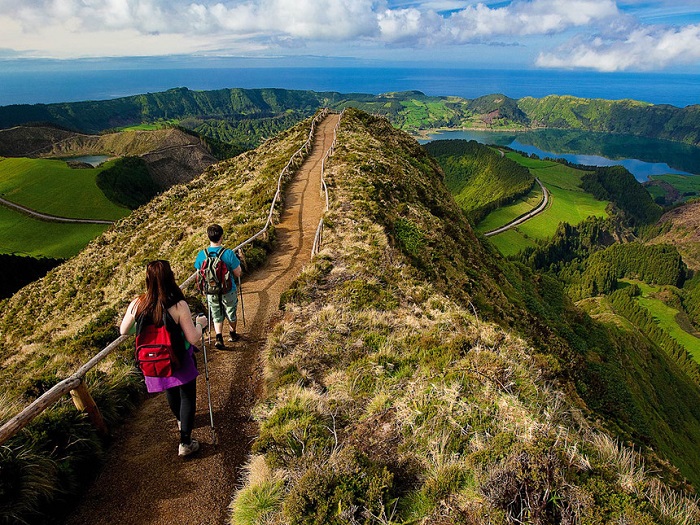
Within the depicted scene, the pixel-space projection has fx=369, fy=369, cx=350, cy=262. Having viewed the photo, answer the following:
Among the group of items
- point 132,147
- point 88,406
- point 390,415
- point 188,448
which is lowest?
point 132,147

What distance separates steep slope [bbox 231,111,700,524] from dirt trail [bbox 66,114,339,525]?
58 cm

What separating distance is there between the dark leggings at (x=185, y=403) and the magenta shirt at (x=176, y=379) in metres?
0.21

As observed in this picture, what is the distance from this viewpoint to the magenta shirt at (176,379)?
591 cm

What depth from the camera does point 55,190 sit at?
89.9 m

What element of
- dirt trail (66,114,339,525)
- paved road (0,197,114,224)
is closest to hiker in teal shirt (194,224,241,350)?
dirt trail (66,114,339,525)

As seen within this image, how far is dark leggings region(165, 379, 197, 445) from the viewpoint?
247 inches

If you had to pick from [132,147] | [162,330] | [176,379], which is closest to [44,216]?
[176,379]

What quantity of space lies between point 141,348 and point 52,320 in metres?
20.5

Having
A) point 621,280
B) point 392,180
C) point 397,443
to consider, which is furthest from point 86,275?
point 621,280

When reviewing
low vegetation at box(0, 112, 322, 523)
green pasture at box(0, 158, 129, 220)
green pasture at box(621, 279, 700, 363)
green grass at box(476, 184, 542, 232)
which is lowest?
green pasture at box(621, 279, 700, 363)

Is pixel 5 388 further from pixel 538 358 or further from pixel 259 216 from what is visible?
pixel 259 216

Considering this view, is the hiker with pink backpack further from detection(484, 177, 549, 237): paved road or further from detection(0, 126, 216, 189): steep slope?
detection(484, 177, 549, 237): paved road

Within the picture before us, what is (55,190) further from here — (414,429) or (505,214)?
(505,214)

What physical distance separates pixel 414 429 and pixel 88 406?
18.9 feet
